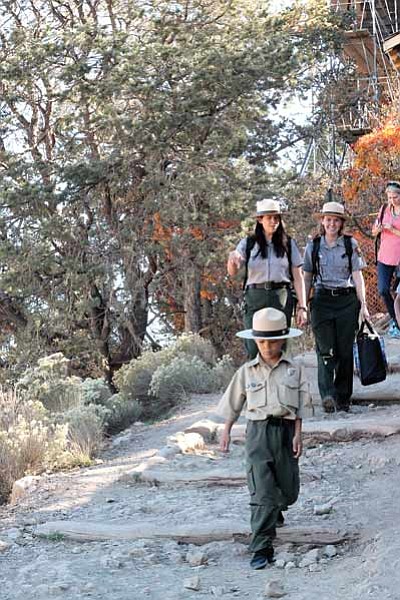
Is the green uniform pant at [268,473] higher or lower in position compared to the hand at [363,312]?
lower

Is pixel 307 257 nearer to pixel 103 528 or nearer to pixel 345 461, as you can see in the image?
pixel 345 461

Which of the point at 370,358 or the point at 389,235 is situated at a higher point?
the point at 389,235

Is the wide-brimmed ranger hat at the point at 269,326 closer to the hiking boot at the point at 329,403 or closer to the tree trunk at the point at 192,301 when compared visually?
the hiking boot at the point at 329,403

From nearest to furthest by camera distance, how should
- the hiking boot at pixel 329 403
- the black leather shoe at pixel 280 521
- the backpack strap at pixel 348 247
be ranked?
the black leather shoe at pixel 280 521
the backpack strap at pixel 348 247
the hiking boot at pixel 329 403

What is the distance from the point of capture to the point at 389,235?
9789 millimetres

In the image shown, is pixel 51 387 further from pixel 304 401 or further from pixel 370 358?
pixel 304 401

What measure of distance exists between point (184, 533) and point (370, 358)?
3283mm

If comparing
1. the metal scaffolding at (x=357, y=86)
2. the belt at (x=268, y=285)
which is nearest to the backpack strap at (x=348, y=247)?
the belt at (x=268, y=285)

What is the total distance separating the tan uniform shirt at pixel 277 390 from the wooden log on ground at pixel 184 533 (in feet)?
2.63

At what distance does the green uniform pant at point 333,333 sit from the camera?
898 centimetres

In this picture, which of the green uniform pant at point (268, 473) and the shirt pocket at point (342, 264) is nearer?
the green uniform pant at point (268, 473)

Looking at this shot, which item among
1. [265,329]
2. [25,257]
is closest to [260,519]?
[265,329]

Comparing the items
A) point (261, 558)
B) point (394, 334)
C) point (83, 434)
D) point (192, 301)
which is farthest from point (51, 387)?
point (192, 301)

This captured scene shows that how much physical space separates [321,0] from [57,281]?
9.82 m
